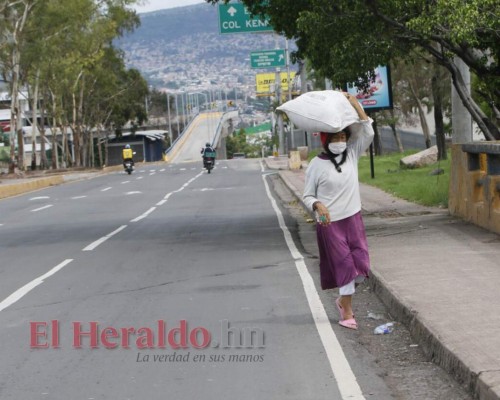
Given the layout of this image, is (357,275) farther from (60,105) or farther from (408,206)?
(60,105)

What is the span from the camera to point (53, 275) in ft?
43.4

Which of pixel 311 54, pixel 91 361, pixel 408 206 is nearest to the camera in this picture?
pixel 91 361

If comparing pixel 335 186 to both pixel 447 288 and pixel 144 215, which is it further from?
pixel 144 215

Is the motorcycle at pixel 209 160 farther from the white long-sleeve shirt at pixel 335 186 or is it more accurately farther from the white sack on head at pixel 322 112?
the white sack on head at pixel 322 112

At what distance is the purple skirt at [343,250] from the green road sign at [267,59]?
54.6 meters

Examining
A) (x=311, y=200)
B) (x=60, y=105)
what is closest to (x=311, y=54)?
(x=311, y=200)

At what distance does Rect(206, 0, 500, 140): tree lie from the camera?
14.9 meters

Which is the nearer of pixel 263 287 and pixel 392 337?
pixel 392 337

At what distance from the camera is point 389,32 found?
1662cm

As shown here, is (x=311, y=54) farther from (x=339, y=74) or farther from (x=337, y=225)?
(x=337, y=225)

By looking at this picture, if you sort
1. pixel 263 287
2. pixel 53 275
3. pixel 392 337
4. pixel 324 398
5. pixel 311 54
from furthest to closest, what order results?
pixel 311 54
pixel 53 275
pixel 263 287
pixel 392 337
pixel 324 398

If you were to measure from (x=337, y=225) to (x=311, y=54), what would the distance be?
376 inches

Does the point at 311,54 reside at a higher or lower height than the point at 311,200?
higher

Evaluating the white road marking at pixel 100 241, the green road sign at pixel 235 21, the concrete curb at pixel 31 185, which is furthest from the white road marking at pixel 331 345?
the concrete curb at pixel 31 185
